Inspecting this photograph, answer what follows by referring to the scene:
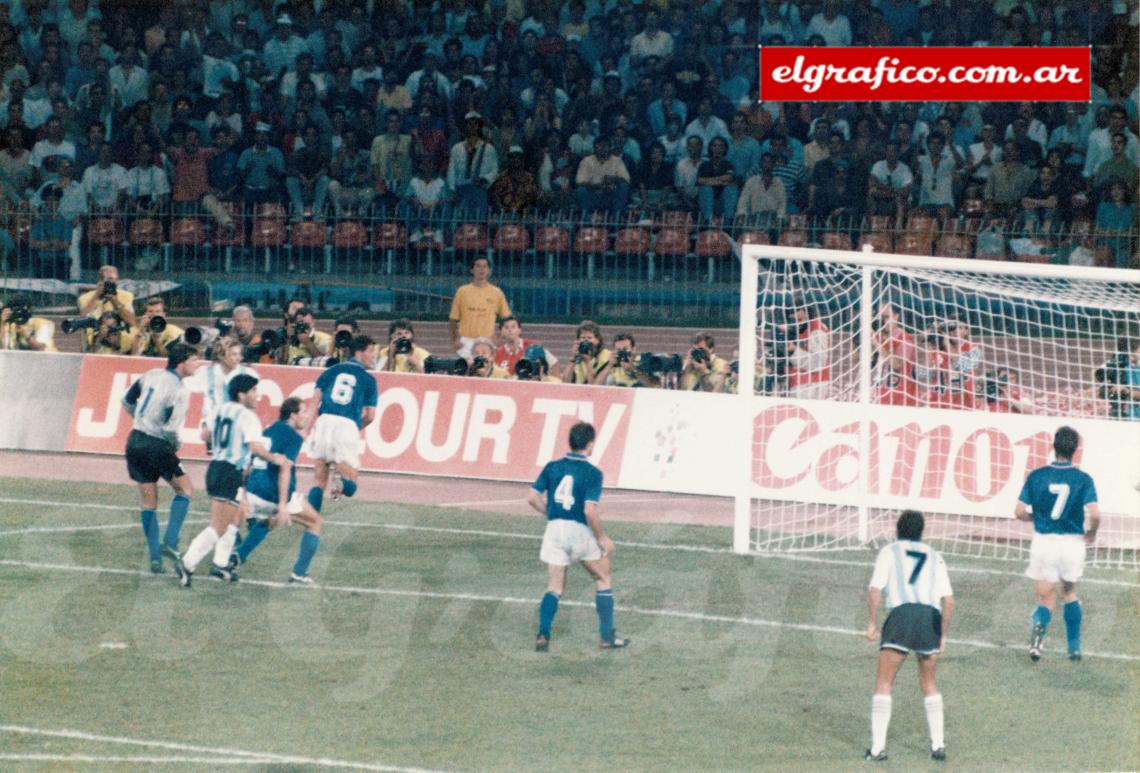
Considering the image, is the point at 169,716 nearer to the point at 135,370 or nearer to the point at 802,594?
the point at 802,594

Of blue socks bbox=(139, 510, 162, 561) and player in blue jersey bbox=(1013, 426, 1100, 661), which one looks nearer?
player in blue jersey bbox=(1013, 426, 1100, 661)

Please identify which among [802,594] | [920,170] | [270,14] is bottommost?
[802,594]

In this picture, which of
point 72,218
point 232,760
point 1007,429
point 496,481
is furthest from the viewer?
point 72,218

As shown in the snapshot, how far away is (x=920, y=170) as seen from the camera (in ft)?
79.3

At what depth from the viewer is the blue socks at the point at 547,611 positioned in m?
12.5

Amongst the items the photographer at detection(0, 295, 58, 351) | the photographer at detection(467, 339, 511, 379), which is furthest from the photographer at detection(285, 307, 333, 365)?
the photographer at detection(0, 295, 58, 351)

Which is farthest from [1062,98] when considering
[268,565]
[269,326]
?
[268,565]

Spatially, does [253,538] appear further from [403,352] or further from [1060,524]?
[1060,524]

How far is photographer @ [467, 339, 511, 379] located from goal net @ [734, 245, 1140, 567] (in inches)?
120

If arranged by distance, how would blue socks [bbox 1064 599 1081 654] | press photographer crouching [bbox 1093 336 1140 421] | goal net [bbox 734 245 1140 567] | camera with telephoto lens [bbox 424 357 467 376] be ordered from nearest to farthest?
1. blue socks [bbox 1064 599 1081 654]
2. goal net [bbox 734 245 1140 567]
3. press photographer crouching [bbox 1093 336 1140 421]
4. camera with telephoto lens [bbox 424 357 467 376]

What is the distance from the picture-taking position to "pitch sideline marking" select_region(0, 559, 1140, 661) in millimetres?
13102

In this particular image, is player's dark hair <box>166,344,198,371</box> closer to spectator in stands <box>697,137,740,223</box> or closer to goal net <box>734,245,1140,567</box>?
goal net <box>734,245,1140,567</box>

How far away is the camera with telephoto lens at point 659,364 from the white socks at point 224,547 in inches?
244

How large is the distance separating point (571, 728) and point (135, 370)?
11043mm
